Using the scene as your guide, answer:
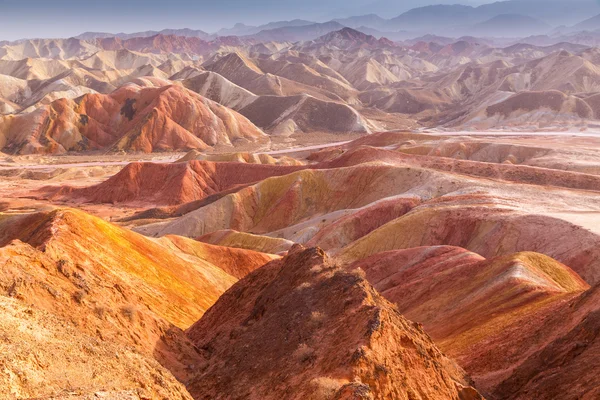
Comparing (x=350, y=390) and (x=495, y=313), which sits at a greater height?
(x=350, y=390)

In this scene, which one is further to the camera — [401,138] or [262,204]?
[401,138]

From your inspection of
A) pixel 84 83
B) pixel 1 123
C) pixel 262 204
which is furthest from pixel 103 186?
pixel 84 83

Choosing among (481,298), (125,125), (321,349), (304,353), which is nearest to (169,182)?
(125,125)

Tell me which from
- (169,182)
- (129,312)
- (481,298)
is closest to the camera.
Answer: (129,312)

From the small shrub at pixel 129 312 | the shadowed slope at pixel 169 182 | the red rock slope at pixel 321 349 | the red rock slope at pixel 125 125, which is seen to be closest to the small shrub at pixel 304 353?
the red rock slope at pixel 321 349

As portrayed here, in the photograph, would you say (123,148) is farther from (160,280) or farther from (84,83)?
(160,280)

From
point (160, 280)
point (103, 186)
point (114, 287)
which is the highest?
point (114, 287)

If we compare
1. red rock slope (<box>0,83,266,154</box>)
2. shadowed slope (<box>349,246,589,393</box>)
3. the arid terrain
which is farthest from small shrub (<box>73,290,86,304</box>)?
red rock slope (<box>0,83,266,154</box>)

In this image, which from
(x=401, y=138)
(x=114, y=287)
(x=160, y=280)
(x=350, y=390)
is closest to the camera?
(x=350, y=390)

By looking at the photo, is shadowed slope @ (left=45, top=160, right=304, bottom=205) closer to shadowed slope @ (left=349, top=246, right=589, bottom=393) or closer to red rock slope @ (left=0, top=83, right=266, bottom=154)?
red rock slope @ (left=0, top=83, right=266, bottom=154)

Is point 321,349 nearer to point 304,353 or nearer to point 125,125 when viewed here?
point 304,353

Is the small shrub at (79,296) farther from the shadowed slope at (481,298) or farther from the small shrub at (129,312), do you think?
the shadowed slope at (481,298)
